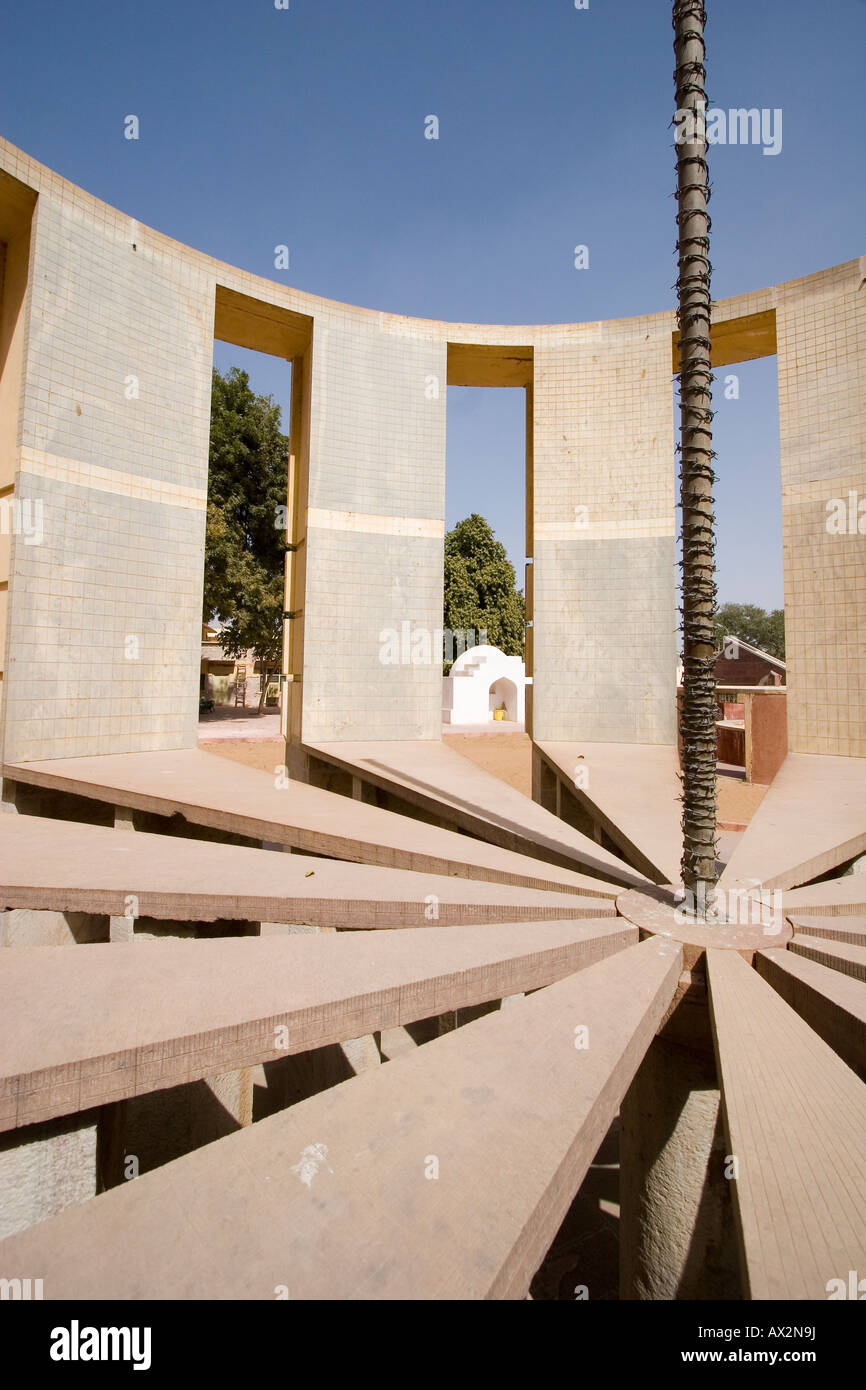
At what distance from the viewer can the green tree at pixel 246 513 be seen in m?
23.4

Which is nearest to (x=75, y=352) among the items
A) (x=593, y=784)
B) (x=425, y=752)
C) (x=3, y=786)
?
(x=3, y=786)

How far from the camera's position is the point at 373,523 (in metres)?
10.0

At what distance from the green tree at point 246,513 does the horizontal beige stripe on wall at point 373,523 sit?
14.0 meters

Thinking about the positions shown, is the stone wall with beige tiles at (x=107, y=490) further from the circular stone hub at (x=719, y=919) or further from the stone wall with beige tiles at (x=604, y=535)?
the circular stone hub at (x=719, y=919)

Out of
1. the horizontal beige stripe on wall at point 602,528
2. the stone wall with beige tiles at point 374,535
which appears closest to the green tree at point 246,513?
the stone wall with beige tiles at point 374,535

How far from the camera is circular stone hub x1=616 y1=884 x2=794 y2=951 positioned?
3721 mm

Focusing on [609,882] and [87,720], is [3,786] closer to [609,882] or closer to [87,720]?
[87,720]

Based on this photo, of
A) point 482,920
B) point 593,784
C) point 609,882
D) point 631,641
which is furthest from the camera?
point 631,641

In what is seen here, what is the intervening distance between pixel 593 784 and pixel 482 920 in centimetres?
363

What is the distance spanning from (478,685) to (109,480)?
20928 millimetres

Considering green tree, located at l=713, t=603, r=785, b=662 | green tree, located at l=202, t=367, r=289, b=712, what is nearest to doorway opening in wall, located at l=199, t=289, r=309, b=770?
green tree, located at l=202, t=367, r=289, b=712

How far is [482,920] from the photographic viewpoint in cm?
391

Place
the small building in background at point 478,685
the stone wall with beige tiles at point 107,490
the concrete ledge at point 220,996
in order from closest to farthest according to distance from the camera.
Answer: the concrete ledge at point 220,996 → the stone wall with beige tiles at point 107,490 → the small building in background at point 478,685

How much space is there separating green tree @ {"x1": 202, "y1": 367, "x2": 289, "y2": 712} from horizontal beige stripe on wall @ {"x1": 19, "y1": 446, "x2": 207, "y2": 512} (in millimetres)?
14605
